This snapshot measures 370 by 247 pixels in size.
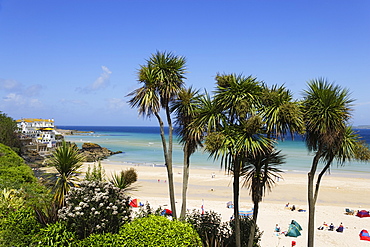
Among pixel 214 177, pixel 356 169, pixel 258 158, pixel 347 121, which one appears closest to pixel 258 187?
pixel 258 158

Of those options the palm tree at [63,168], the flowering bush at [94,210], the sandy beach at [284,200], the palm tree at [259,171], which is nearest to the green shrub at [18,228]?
the flowering bush at [94,210]

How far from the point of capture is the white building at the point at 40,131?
7882cm

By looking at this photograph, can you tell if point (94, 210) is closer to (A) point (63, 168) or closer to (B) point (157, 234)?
(B) point (157, 234)

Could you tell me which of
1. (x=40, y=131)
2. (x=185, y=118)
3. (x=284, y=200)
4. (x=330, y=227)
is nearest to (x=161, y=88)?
(x=185, y=118)

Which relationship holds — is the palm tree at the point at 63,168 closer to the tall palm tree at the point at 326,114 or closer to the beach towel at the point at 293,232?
the tall palm tree at the point at 326,114

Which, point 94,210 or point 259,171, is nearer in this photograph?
point 94,210

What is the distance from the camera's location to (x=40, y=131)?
287ft

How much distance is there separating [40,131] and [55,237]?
9031 cm

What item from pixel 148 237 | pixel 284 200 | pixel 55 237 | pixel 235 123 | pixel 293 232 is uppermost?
pixel 235 123

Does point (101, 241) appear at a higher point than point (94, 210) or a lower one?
lower

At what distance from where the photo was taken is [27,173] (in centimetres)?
1461

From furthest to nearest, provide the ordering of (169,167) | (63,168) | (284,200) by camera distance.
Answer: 1. (284,200)
2. (169,167)
3. (63,168)

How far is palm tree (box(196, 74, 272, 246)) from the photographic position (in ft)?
25.8

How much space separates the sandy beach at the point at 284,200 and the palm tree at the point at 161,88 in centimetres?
915
